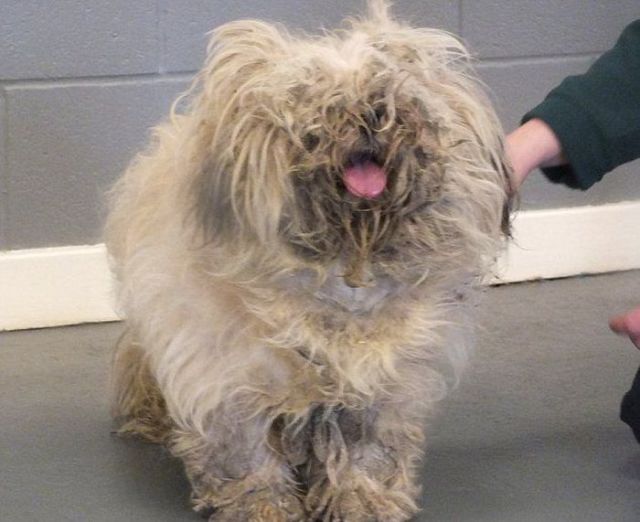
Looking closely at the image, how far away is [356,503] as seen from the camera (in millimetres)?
1577

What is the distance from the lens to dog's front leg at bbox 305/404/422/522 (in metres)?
1.54

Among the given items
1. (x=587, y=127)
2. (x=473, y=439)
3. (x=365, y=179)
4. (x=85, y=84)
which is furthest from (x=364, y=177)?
(x=85, y=84)

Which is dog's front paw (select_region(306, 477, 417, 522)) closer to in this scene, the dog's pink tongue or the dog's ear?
the dog's pink tongue

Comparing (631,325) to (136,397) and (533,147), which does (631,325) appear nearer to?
(533,147)

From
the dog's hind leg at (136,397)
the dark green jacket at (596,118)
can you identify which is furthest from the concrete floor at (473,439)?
the dark green jacket at (596,118)

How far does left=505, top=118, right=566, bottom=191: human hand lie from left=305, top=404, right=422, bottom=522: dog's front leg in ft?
1.32

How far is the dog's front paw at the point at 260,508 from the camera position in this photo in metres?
1.56

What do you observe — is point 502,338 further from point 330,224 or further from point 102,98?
point 330,224

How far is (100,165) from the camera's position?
8.15 ft

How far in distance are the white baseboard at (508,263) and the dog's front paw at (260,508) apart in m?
0.95

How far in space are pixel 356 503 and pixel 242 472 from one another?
5.9 inches

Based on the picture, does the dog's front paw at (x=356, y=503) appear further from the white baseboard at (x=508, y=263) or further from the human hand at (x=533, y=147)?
the white baseboard at (x=508, y=263)

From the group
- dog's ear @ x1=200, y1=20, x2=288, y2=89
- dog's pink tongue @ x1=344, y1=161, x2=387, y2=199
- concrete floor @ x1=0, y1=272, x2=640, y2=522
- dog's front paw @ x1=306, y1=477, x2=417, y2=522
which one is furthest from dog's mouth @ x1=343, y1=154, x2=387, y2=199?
concrete floor @ x1=0, y1=272, x2=640, y2=522

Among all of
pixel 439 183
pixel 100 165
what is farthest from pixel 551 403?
pixel 100 165
